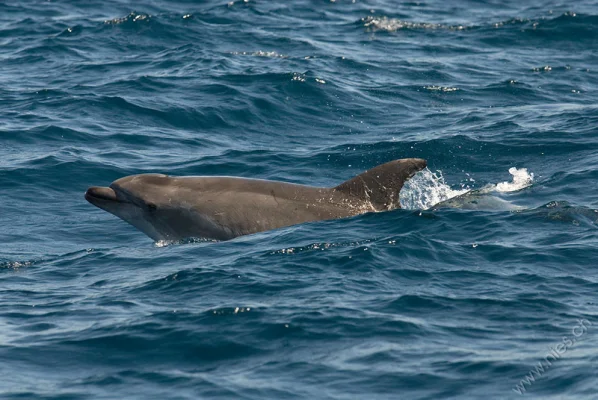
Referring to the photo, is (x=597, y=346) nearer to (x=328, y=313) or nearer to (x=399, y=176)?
(x=328, y=313)

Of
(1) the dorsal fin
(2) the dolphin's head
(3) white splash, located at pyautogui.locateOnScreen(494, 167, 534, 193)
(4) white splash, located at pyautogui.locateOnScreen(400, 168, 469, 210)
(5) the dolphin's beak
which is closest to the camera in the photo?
(1) the dorsal fin

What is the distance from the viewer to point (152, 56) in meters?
29.5

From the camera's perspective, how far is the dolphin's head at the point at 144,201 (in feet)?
48.2

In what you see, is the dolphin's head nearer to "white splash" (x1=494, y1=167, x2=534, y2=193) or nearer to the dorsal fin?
the dorsal fin

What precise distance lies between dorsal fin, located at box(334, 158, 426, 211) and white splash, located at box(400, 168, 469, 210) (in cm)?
159

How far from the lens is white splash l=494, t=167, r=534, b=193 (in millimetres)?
17938

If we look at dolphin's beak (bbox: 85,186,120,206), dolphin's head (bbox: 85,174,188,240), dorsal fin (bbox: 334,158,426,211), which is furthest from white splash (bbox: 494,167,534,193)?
dolphin's beak (bbox: 85,186,120,206)

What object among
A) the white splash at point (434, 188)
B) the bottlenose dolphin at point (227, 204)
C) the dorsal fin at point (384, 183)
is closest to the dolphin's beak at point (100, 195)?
the bottlenose dolphin at point (227, 204)

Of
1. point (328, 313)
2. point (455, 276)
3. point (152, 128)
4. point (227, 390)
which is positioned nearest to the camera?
point (227, 390)

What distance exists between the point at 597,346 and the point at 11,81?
19406 millimetres

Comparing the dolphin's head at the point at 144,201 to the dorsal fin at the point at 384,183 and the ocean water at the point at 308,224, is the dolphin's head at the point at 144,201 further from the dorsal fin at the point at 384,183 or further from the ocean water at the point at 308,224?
the dorsal fin at the point at 384,183

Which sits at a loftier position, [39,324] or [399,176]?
[399,176]

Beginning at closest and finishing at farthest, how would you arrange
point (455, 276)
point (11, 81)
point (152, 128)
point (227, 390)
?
1. point (227, 390)
2. point (455, 276)
3. point (152, 128)
4. point (11, 81)

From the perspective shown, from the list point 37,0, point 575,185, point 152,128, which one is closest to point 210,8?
point 37,0
